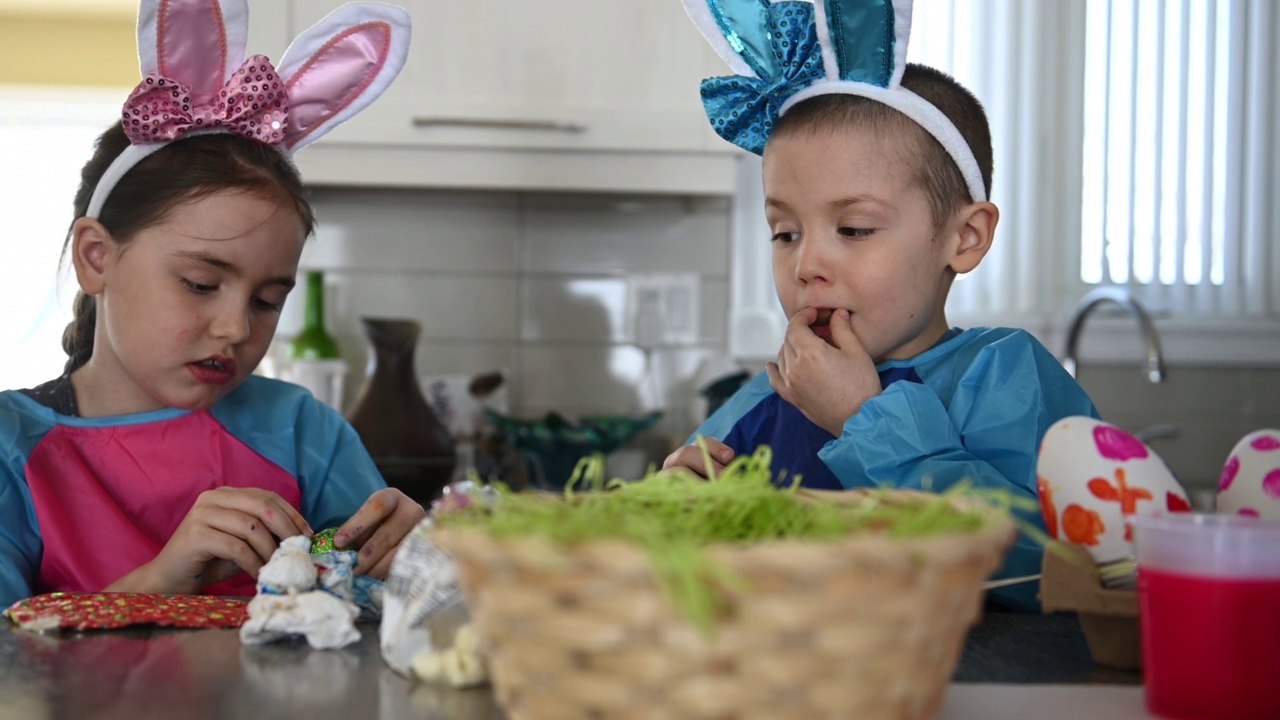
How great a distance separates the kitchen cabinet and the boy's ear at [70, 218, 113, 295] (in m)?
1.09

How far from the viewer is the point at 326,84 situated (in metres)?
1.24

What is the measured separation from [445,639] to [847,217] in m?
0.66

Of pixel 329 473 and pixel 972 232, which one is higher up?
Result: pixel 972 232

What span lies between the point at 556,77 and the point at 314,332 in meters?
0.77

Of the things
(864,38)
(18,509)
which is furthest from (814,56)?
(18,509)

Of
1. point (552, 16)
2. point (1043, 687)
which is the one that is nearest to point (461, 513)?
point (1043, 687)

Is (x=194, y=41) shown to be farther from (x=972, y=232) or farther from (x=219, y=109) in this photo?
(x=972, y=232)

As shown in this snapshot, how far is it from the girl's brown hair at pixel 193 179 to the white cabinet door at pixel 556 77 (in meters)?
1.10

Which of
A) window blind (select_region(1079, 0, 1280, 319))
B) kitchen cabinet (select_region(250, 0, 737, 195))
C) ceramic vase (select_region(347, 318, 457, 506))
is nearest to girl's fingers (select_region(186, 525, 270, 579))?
ceramic vase (select_region(347, 318, 457, 506))

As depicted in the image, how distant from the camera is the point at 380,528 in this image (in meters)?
0.98

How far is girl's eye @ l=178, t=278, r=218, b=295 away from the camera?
3.88 ft

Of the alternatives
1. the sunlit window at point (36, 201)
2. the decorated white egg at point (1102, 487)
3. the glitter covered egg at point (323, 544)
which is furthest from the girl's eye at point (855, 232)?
the sunlit window at point (36, 201)

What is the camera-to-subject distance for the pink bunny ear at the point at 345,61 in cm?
122

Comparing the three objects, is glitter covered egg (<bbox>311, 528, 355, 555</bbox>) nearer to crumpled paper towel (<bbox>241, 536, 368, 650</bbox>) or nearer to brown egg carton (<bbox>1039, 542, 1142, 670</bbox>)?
crumpled paper towel (<bbox>241, 536, 368, 650</bbox>)
